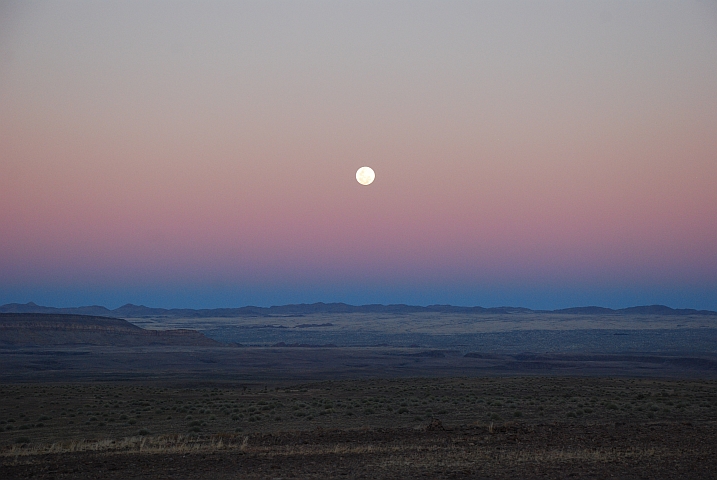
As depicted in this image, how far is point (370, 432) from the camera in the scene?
21000 millimetres

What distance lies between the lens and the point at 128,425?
26031 mm

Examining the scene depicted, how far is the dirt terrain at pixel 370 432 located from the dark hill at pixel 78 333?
81.5 meters

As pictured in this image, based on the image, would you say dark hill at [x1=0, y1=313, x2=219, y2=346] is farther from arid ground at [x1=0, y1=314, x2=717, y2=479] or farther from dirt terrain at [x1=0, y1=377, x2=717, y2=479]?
dirt terrain at [x1=0, y1=377, x2=717, y2=479]

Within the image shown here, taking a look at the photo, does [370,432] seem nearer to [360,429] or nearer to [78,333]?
[360,429]

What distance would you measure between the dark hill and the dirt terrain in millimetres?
81516

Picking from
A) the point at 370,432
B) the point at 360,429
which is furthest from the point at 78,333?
the point at 370,432

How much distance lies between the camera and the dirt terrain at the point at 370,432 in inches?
588

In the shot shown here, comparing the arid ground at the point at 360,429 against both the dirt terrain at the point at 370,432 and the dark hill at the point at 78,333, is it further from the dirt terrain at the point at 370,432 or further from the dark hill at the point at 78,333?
the dark hill at the point at 78,333

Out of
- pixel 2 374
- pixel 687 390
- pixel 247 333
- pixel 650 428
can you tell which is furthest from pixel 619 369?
pixel 247 333

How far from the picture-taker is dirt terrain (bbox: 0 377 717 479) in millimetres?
14938

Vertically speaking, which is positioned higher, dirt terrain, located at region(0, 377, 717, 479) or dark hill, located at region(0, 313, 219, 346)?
dark hill, located at region(0, 313, 219, 346)

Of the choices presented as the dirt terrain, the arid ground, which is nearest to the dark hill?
the arid ground

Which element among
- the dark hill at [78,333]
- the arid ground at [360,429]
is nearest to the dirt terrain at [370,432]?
the arid ground at [360,429]

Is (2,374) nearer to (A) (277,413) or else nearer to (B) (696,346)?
(A) (277,413)
